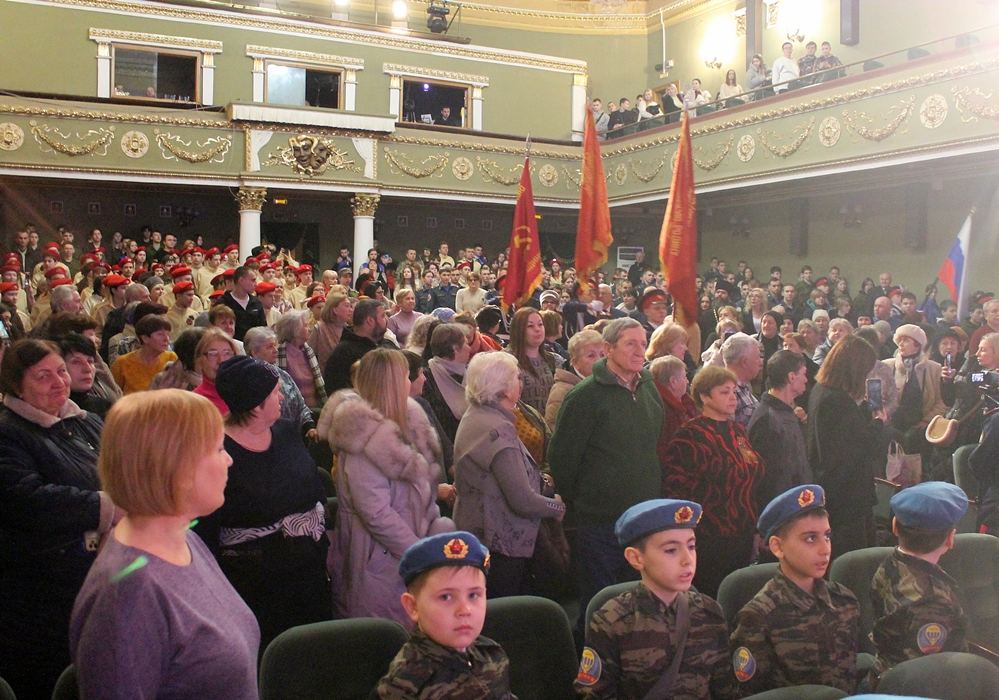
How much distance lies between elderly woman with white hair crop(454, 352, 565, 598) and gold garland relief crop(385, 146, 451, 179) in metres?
12.9

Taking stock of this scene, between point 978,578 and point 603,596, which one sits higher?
point 603,596

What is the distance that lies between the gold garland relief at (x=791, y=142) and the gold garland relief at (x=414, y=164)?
5.79 metres

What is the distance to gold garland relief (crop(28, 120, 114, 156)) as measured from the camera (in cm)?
1324

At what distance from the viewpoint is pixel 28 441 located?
240 centimetres

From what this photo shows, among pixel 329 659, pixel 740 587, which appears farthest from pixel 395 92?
pixel 329 659

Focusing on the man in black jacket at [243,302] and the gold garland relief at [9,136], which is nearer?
the man in black jacket at [243,302]

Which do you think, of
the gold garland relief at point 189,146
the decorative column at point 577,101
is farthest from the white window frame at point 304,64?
the decorative column at point 577,101

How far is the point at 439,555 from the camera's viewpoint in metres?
2.07

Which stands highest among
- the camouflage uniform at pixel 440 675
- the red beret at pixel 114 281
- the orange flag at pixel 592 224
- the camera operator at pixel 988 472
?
the orange flag at pixel 592 224

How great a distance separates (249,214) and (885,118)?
10071 millimetres

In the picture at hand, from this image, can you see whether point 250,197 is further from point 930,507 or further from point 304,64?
point 930,507

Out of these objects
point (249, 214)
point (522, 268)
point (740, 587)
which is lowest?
point (740, 587)

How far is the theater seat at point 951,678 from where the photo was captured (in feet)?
7.20

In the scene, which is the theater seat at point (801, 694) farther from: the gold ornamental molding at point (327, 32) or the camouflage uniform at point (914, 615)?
the gold ornamental molding at point (327, 32)
